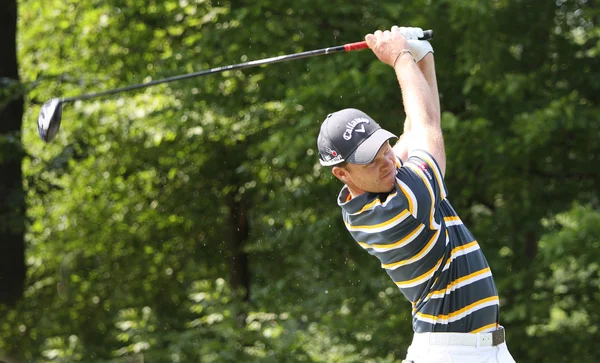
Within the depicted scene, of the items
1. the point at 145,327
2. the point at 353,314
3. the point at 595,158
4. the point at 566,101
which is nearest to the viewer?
the point at 566,101

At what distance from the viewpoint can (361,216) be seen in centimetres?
235

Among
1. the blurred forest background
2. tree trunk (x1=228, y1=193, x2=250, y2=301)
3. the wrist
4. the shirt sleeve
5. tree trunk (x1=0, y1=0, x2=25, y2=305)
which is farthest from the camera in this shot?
tree trunk (x1=228, y1=193, x2=250, y2=301)

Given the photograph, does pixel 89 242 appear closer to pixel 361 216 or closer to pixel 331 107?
pixel 331 107

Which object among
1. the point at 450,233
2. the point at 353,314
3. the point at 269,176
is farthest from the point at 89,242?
the point at 450,233

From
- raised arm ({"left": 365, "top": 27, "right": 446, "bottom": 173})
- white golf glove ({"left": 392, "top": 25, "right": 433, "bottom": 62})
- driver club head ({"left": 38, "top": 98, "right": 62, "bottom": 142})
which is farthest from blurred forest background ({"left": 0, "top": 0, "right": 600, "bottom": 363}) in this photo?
raised arm ({"left": 365, "top": 27, "right": 446, "bottom": 173})

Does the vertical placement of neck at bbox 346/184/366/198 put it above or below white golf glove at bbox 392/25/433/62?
below

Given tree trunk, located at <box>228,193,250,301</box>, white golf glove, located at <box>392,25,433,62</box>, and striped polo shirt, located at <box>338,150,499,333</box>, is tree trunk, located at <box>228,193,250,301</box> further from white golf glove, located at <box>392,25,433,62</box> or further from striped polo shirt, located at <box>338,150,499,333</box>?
striped polo shirt, located at <box>338,150,499,333</box>

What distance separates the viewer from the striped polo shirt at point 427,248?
Answer: 2270 mm

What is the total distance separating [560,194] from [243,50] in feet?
9.70

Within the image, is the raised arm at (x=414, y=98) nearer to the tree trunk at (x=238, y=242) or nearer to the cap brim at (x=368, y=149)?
the cap brim at (x=368, y=149)

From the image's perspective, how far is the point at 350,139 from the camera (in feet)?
7.65

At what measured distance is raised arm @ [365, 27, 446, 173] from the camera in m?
2.50

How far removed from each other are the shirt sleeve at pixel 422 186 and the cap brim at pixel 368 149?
0.30ft

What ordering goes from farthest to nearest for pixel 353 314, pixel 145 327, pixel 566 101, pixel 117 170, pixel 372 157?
pixel 117 170 → pixel 145 327 → pixel 353 314 → pixel 566 101 → pixel 372 157
